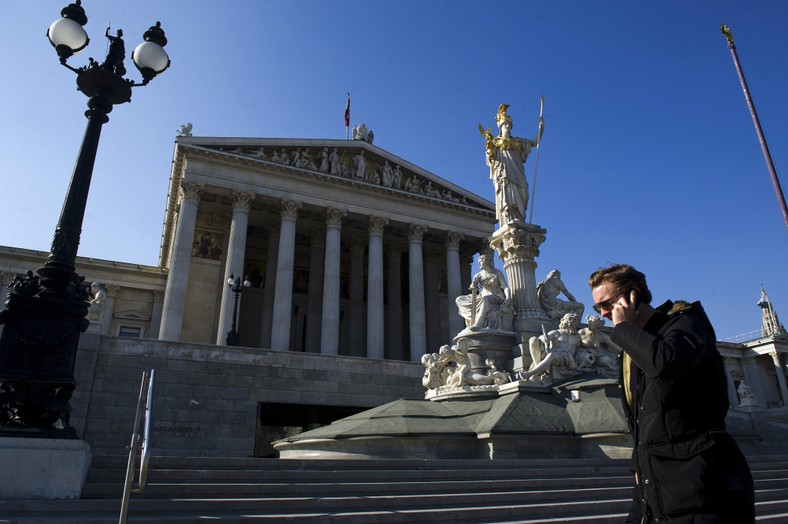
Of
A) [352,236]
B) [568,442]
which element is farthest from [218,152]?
[568,442]

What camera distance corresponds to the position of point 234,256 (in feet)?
110

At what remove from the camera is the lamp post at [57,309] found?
20.0ft

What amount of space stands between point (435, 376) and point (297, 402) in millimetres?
12852

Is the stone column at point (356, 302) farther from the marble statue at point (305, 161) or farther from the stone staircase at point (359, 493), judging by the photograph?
the stone staircase at point (359, 493)

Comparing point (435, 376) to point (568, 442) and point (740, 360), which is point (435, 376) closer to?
point (568, 442)

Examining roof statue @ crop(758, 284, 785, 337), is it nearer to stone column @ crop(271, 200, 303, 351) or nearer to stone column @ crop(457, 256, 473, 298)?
stone column @ crop(457, 256, 473, 298)

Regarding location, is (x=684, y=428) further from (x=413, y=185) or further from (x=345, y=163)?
(x=345, y=163)

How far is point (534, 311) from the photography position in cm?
1470

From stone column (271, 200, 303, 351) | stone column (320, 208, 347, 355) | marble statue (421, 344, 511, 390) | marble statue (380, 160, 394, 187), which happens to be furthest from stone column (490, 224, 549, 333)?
marble statue (380, 160, 394, 187)

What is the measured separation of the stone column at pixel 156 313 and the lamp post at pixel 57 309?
37472 mm

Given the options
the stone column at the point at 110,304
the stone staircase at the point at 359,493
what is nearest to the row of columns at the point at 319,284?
the stone column at the point at 110,304

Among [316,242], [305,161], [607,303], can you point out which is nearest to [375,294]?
[316,242]

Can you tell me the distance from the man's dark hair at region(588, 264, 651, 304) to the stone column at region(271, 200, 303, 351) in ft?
96.2

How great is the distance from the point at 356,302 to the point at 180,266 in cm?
1264
